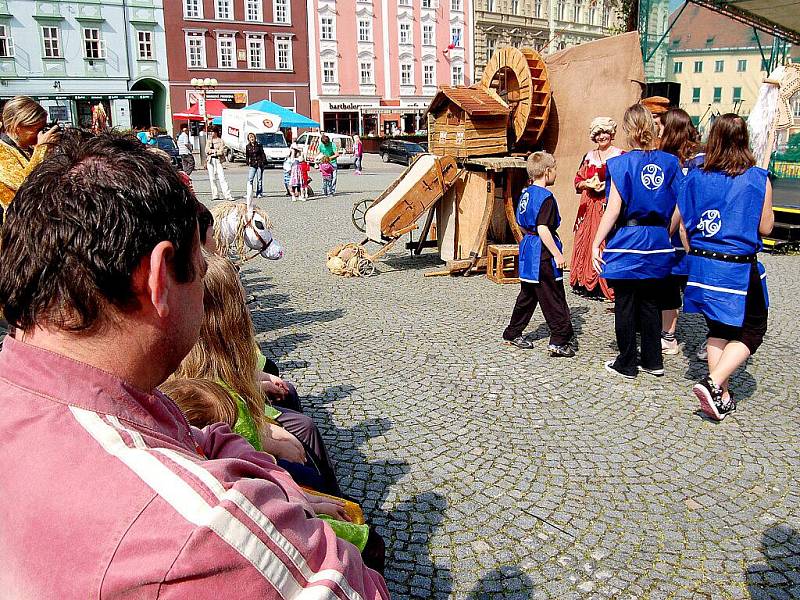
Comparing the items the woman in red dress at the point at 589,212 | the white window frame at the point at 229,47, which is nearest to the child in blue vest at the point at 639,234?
the woman in red dress at the point at 589,212

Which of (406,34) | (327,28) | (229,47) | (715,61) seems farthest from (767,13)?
(406,34)

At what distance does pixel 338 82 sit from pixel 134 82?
44.0ft

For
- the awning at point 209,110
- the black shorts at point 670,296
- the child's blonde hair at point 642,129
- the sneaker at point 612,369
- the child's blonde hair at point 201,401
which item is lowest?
the sneaker at point 612,369

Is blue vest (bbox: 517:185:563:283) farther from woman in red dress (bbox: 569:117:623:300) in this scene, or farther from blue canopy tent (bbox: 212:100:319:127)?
blue canopy tent (bbox: 212:100:319:127)

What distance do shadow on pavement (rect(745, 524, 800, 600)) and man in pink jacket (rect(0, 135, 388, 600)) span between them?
233 cm

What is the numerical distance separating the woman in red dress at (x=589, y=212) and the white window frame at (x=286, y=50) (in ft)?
138

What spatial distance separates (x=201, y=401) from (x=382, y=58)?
1992 inches

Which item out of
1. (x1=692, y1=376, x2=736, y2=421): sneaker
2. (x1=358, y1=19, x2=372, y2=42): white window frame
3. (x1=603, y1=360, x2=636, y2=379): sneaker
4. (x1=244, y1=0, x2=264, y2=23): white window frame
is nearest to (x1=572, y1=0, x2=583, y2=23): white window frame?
(x1=358, y1=19, x2=372, y2=42): white window frame

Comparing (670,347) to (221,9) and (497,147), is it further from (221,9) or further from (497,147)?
(221,9)

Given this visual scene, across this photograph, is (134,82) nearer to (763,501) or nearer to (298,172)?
(298,172)

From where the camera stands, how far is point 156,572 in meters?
0.87

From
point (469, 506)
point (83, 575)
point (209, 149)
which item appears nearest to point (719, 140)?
point (469, 506)

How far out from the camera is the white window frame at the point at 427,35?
51125 millimetres

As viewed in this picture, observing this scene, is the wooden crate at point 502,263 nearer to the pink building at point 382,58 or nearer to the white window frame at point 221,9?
the white window frame at point 221,9
